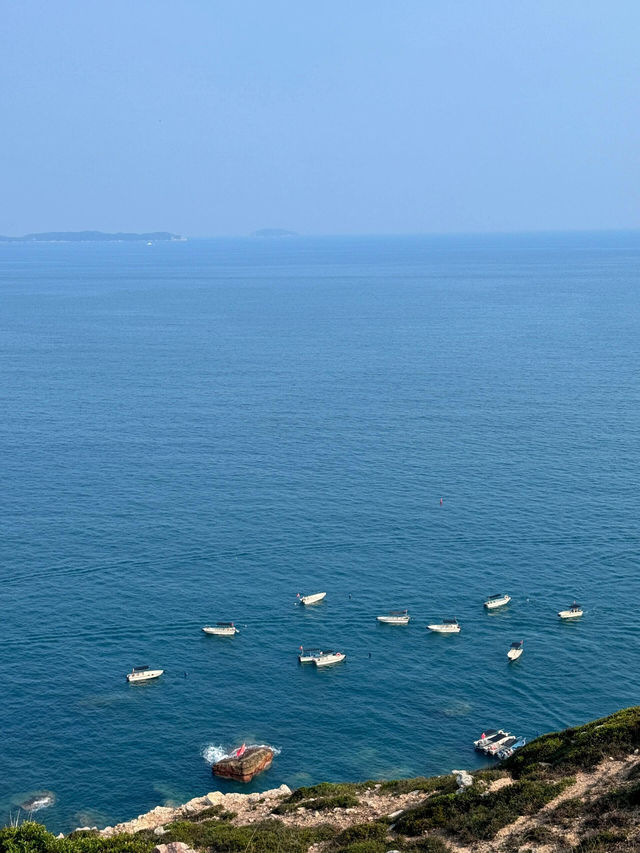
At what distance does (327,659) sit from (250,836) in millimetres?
38240

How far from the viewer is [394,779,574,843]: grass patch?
4981 cm

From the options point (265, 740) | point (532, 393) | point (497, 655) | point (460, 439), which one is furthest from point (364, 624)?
point (532, 393)

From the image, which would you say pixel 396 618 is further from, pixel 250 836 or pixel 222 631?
pixel 250 836

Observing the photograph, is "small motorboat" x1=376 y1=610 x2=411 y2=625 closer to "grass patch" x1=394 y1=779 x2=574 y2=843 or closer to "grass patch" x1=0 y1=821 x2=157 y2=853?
"grass patch" x1=394 y1=779 x2=574 y2=843

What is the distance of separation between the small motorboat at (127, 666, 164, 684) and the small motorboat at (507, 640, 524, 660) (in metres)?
35.5

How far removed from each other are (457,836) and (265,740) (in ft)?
112

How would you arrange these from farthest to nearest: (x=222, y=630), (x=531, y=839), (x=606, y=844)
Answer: (x=222, y=630), (x=531, y=839), (x=606, y=844)

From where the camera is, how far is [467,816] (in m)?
51.5

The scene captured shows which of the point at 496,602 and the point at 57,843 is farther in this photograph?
the point at 496,602

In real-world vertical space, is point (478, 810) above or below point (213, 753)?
above

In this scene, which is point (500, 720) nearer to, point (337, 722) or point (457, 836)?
point (337, 722)

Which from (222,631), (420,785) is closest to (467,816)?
(420,785)

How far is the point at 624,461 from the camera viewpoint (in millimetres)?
146000

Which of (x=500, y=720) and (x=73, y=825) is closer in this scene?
(x=73, y=825)
